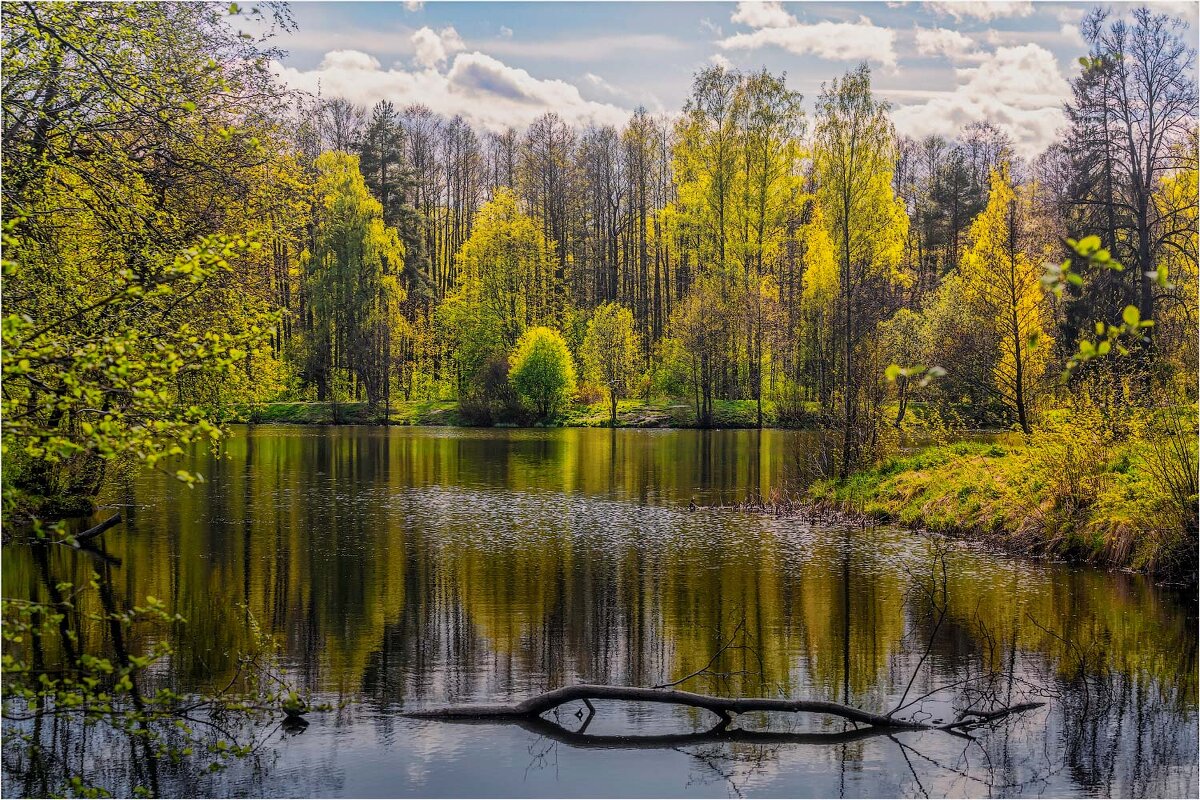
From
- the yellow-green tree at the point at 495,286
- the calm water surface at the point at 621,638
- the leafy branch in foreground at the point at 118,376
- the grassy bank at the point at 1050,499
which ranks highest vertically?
the yellow-green tree at the point at 495,286

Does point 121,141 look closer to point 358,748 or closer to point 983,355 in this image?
point 358,748

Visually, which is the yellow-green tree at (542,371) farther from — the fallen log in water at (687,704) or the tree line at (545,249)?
the fallen log in water at (687,704)

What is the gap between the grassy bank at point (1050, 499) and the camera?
51.1ft

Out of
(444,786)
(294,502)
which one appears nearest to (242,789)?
(444,786)

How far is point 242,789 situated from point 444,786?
173 centimetres

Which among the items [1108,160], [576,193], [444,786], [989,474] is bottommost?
[444,786]

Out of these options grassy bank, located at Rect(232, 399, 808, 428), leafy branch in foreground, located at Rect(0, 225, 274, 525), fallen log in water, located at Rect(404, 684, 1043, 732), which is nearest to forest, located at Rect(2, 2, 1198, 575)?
leafy branch in foreground, located at Rect(0, 225, 274, 525)

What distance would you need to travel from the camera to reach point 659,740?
9328 mm

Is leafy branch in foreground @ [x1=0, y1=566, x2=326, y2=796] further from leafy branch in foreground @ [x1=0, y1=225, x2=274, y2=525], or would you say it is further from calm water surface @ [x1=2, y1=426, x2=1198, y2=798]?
leafy branch in foreground @ [x1=0, y1=225, x2=274, y2=525]

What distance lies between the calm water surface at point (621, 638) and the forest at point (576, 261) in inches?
111

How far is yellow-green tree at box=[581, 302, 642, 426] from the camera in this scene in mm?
55812

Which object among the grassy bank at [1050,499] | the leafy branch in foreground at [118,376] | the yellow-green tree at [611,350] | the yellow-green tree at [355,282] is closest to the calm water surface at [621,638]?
the grassy bank at [1050,499]

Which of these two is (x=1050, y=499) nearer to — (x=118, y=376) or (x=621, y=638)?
(x=621, y=638)

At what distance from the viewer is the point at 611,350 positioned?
5588 centimetres
